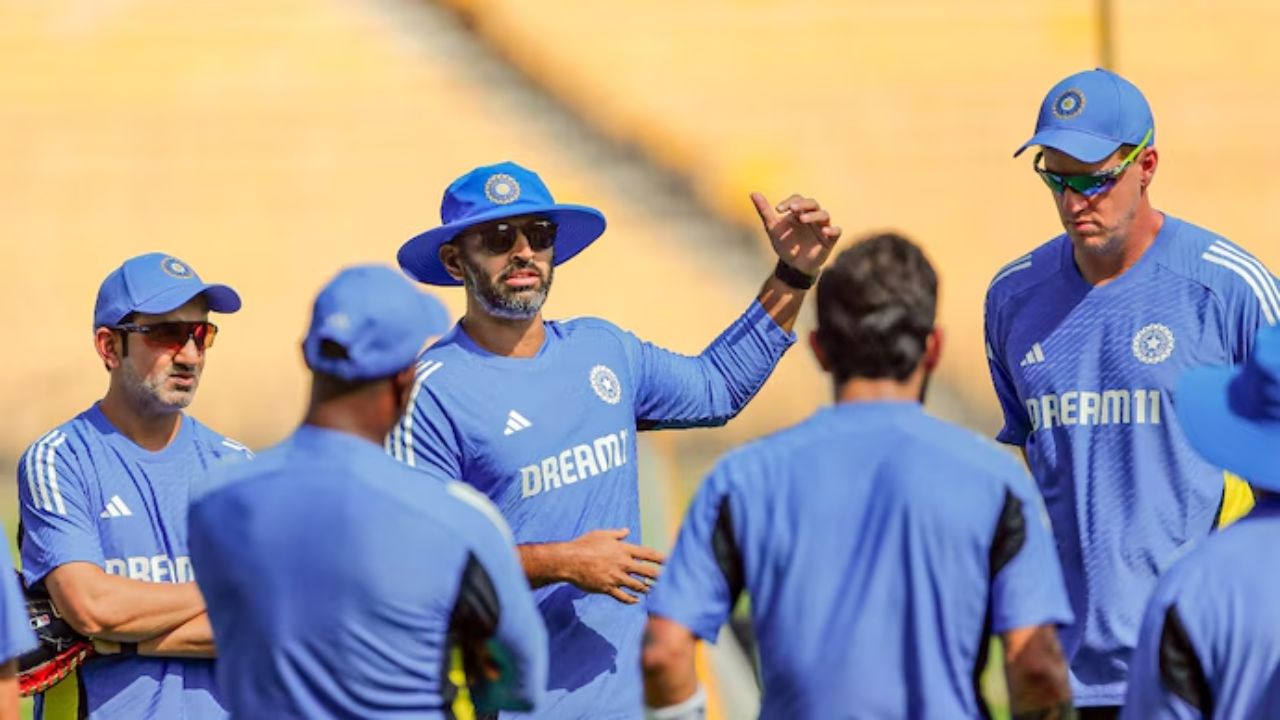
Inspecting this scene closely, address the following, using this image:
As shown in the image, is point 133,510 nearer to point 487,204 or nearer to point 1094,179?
point 487,204

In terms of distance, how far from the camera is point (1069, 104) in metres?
5.80

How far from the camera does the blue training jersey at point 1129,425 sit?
5.61 m

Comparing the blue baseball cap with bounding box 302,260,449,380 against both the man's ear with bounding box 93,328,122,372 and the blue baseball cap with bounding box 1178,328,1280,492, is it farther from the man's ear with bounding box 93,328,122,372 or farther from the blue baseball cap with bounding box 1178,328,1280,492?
the man's ear with bounding box 93,328,122,372

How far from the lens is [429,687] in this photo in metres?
4.06

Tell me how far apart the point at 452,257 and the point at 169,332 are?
834 millimetres

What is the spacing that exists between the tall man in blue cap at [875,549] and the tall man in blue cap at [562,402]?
1348mm

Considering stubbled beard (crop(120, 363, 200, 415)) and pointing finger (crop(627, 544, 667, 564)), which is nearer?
pointing finger (crop(627, 544, 667, 564))

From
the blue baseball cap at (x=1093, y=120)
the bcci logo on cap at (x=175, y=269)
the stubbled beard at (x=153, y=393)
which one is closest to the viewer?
the blue baseball cap at (x=1093, y=120)

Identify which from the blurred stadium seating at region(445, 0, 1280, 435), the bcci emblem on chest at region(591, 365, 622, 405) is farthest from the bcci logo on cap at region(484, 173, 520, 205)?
the blurred stadium seating at region(445, 0, 1280, 435)

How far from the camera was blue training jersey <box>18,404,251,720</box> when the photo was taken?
18.9 ft

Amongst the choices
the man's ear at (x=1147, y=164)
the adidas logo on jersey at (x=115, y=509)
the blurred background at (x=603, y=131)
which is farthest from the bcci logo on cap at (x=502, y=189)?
the blurred background at (x=603, y=131)

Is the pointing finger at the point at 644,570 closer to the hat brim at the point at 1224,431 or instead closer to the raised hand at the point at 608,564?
the raised hand at the point at 608,564

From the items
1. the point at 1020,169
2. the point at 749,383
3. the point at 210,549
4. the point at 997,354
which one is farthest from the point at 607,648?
the point at 1020,169

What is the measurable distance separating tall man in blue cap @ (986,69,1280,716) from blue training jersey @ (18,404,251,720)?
2293 mm
